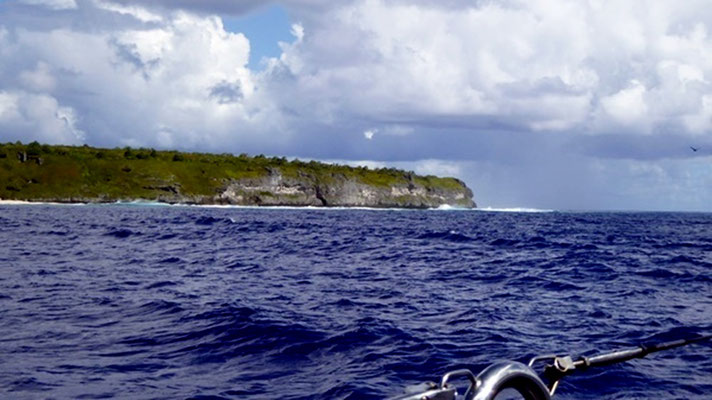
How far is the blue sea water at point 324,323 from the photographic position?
42.1 ft

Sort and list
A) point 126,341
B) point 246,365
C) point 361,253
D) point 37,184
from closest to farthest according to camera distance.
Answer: point 246,365 → point 126,341 → point 361,253 → point 37,184

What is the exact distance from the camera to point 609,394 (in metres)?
12.4

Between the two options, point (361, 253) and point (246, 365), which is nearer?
point (246, 365)

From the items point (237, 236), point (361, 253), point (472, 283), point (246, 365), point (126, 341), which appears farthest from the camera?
point (237, 236)

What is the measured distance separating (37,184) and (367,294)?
186 meters

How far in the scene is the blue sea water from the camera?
12820mm

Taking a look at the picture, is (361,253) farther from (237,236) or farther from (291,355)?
(291,355)

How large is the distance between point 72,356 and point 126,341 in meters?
1.70

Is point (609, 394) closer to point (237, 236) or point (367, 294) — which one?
point (367, 294)

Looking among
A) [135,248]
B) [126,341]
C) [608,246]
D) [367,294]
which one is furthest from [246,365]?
[608,246]

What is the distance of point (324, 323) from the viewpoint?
→ 17812 mm

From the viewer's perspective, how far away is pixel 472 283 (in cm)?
2656

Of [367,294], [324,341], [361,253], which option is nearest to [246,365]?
[324,341]

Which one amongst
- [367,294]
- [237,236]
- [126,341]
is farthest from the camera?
[237,236]
